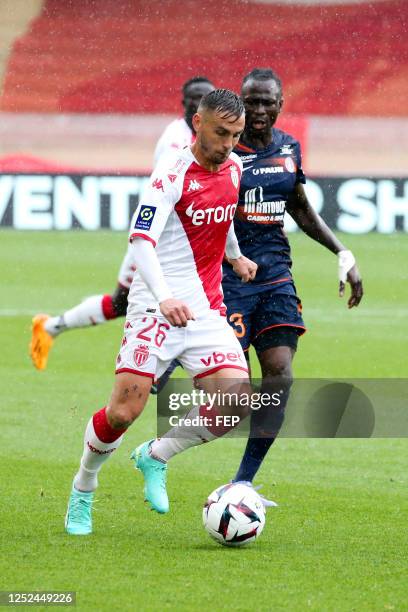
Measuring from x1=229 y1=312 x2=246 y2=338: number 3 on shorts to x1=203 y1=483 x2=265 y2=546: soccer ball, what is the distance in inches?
46.2

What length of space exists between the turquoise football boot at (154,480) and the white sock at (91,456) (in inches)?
→ 11.3

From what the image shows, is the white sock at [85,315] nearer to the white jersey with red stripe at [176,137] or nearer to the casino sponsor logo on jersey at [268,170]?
the white jersey with red stripe at [176,137]

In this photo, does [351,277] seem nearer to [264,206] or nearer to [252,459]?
[264,206]

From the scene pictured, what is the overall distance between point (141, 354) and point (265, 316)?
1138 mm

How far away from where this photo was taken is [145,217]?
16.1ft

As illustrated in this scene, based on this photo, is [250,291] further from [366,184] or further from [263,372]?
[366,184]

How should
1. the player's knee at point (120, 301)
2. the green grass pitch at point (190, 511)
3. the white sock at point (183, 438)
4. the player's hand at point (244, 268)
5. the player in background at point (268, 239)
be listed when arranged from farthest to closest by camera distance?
the player's knee at point (120, 301), the player in background at point (268, 239), the player's hand at point (244, 268), the white sock at point (183, 438), the green grass pitch at point (190, 511)

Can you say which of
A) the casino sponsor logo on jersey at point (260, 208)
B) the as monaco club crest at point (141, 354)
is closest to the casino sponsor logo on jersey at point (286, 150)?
the casino sponsor logo on jersey at point (260, 208)

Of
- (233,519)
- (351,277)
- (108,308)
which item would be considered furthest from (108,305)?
(233,519)

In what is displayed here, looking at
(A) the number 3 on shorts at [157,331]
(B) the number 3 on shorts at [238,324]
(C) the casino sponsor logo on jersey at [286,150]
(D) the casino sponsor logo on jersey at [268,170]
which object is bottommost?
(B) the number 3 on shorts at [238,324]

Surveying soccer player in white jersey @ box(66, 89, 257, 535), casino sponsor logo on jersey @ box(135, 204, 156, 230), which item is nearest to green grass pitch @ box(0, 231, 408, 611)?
soccer player in white jersey @ box(66, 89, 257, 535)

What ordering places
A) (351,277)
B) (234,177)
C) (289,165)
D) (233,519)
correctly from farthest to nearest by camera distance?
(289,165), (351,277), (234,177), (233,519)

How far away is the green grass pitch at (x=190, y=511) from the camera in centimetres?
425

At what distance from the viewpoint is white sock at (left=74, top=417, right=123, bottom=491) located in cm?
507
